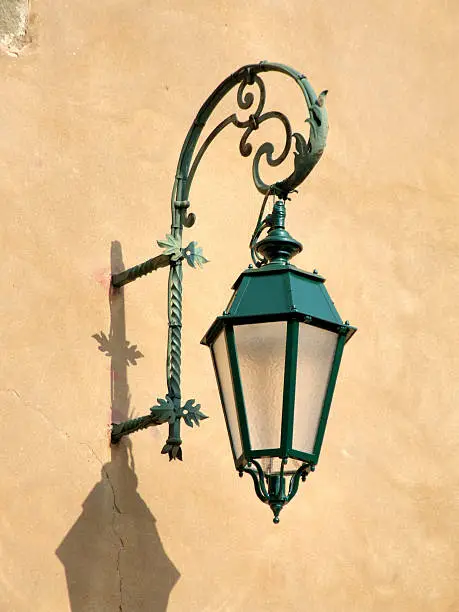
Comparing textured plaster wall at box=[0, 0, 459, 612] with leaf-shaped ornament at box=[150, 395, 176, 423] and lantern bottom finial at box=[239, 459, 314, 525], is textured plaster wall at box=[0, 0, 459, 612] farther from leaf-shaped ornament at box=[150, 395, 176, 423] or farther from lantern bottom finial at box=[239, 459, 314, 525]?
lantern bottom finial at box=[239, 459, 314, 525]

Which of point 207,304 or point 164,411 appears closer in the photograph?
point 164,411

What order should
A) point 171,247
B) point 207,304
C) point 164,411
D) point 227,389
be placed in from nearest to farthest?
point 227,389
point 164,411
point 171,247
point 207,304

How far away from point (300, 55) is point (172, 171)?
0.72m

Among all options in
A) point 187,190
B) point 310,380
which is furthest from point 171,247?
point 310,380

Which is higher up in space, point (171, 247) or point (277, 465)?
point (171, 247)

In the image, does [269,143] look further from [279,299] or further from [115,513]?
[115,513]

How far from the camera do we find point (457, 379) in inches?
170

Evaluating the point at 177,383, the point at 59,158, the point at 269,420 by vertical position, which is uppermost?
the point at 59,158

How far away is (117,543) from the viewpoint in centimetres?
344

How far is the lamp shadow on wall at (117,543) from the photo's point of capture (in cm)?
336

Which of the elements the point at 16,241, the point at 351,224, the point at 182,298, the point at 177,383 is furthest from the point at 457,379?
the point at 16,241

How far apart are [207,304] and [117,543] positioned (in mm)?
778

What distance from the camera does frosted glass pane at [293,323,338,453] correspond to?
2971 millimetres

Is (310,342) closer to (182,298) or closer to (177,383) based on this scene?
(177,383)
